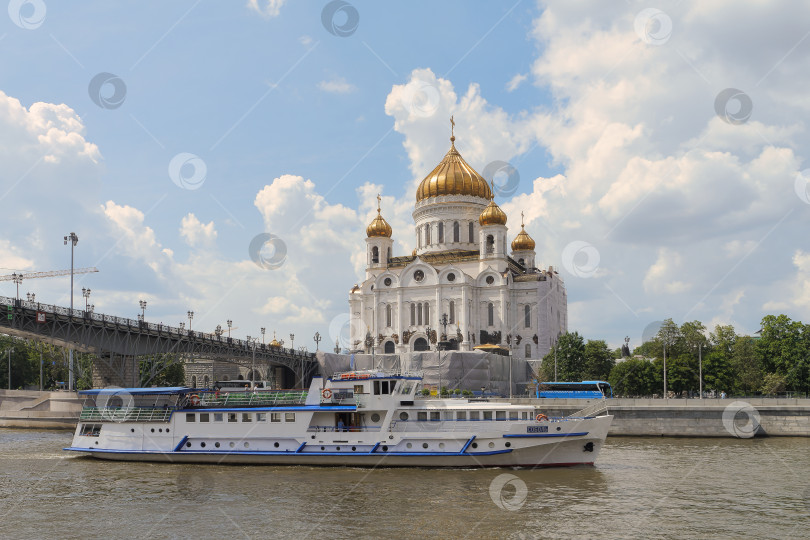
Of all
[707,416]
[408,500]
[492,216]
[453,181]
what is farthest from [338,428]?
[453,181]

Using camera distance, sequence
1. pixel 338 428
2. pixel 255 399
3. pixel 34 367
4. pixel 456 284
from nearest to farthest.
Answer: pixel 338 428, pixel 255 399, pixel 456 284, pixel 34 367

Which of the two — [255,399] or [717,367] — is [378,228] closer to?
[717,367]

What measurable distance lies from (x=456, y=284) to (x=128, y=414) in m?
66.3

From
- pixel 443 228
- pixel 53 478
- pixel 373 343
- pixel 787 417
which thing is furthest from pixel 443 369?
pixel 53 478

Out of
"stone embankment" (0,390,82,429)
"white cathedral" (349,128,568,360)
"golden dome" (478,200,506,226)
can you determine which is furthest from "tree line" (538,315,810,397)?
"stone embankment" (0,390,82,429)

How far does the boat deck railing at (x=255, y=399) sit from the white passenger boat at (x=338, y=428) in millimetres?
55

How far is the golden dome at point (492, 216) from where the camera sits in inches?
4173

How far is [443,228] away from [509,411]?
7794 cm

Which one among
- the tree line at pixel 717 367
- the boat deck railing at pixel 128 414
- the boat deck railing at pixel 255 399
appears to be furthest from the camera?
the tree line at pixel 717 367

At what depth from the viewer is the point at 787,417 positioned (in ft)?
175

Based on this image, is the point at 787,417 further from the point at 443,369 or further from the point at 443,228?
the point at 443,228

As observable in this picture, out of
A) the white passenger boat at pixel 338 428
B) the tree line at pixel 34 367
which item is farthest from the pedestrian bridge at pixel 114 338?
the white passenger boat at pixel 338 428

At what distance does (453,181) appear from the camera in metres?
114

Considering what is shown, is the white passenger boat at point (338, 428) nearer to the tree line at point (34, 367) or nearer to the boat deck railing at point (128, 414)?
the boat deck railing at point (128, 414)
